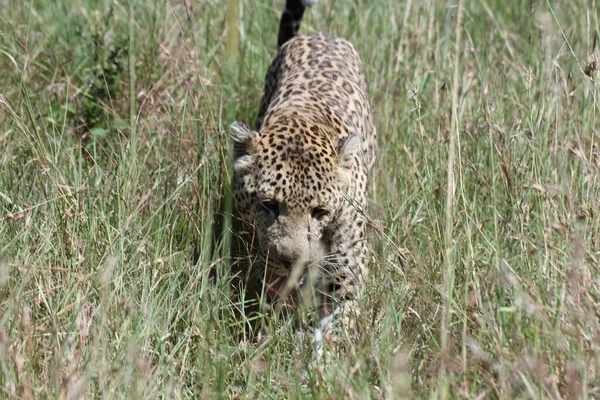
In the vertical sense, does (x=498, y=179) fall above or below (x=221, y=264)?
above

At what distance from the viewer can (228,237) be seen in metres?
4.85

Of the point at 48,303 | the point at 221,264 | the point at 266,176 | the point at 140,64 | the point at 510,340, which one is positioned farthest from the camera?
the point at 140,64

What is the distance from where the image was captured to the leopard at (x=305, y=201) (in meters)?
4.61

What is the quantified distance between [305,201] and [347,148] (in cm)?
38

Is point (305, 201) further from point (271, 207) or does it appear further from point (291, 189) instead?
point (271, 207)

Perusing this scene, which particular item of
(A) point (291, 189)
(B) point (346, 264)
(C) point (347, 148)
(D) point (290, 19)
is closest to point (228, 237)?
(A) point (291, 189)

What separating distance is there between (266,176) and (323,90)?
1123 millimetres

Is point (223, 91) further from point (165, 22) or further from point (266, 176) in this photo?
point (266, 176)

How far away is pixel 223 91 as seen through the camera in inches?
257

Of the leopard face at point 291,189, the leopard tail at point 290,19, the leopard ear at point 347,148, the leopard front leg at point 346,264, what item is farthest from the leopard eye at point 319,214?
the leopard tail at point 290,19

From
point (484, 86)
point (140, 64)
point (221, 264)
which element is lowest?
point (221, 264)

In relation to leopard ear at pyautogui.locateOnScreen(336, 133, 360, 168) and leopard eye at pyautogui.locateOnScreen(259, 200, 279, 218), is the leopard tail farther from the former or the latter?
leopard eye at pyautogui.locateOnScreen(259, 200, 279, 218)

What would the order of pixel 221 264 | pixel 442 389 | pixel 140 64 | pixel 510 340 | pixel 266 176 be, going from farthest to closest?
1. pixel 140 64
2. pixel 221 264
3. pixel 266 176
4. pixel 510 340
5. pixel 442 389

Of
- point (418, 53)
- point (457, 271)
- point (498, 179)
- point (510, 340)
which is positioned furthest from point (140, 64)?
point (510, 340)
